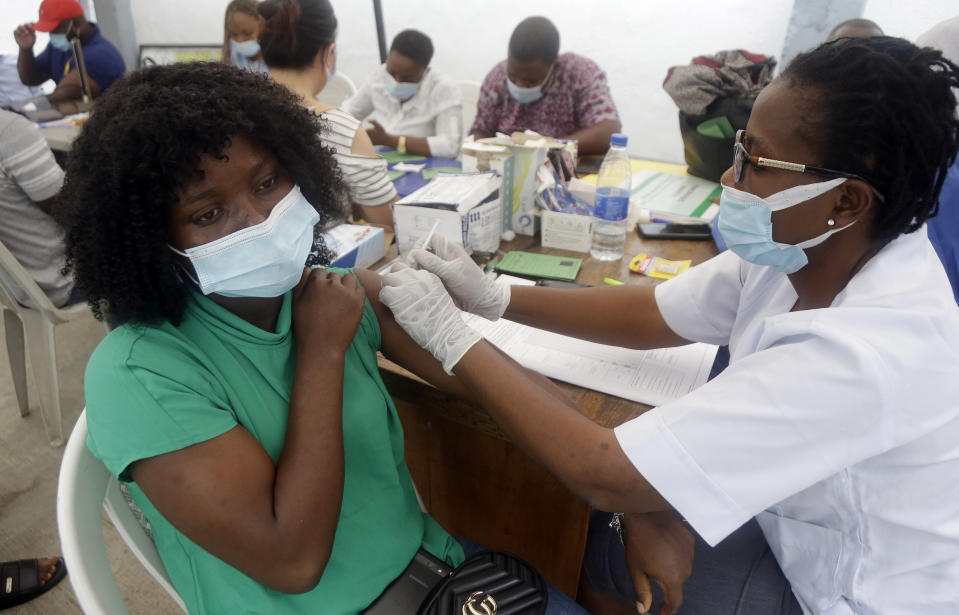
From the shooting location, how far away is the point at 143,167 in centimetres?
73

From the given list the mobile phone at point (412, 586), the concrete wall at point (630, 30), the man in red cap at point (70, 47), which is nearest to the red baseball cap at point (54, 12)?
the man in red cap at point (70, 47)

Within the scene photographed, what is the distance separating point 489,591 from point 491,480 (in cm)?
54

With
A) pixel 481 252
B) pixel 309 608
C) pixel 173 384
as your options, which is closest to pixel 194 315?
pixel 173 384

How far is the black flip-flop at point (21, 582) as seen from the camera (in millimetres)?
1618

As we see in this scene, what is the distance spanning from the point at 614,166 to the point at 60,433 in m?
2.44

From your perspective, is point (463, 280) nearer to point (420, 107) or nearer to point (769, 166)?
point (769, 166)

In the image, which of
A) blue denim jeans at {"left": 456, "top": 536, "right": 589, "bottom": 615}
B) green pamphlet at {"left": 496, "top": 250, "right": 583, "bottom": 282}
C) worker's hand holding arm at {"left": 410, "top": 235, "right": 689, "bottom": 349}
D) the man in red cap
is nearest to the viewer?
blue denim jeans at {"left": 456, "top": 536, "right": 589, "bottom": 615}

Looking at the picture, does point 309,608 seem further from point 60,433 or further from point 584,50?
point 584,50

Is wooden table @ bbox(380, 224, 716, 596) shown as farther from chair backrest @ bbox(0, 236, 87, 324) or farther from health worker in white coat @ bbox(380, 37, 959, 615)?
chair backrest @ bbox(0, 236, 87, 324)

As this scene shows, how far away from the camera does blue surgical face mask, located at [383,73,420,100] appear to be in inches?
137

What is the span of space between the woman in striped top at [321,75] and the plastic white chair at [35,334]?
3.70 ft

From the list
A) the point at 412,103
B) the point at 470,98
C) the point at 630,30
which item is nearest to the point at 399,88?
the point at 412,103

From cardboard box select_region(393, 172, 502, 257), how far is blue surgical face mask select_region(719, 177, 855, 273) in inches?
28.2

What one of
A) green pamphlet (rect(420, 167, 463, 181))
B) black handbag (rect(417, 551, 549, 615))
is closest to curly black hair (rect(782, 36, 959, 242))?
black handbag (rect(417, 551, 549, 615))
